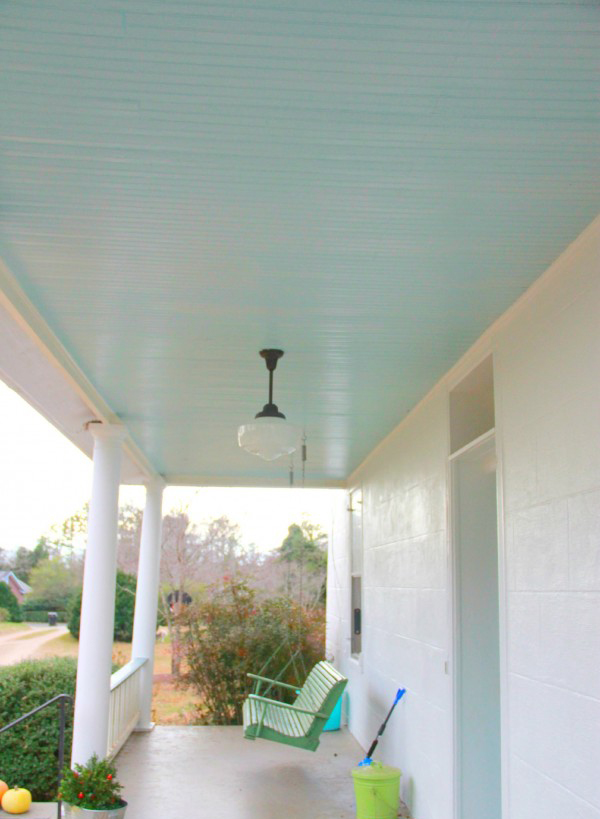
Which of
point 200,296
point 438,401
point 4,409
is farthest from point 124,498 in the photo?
point 200,296

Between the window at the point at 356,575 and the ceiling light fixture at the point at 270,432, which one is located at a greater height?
the ceiling light fixture at the point at 270,432

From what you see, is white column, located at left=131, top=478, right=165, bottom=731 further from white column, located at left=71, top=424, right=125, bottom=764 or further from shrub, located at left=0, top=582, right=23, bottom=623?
shrub, located at left=0, top=582, right=23, bottom=623

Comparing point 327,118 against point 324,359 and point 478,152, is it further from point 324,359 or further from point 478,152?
point 324,359

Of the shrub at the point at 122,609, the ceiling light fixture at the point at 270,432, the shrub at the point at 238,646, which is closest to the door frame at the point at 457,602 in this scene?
the ceiling light fixture at the point at 270,432

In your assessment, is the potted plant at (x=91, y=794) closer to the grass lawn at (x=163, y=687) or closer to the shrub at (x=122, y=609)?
the grass lawn at (x=163, y=687)

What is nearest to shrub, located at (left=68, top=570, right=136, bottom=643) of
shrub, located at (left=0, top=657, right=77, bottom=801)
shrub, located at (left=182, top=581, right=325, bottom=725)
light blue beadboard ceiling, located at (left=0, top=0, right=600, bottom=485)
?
shrub, located at (left=182, top=581, right=325, bottom=725)

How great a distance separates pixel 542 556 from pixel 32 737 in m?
5.09

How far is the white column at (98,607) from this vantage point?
5.39 metres

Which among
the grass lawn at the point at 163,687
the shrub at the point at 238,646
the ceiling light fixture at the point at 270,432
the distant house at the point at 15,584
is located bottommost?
the grass lawn at the point at 163,687

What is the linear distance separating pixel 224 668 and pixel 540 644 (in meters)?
6.98

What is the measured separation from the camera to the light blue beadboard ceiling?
5.81 feet

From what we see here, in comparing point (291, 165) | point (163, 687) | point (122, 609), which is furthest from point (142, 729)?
point (291, 165)

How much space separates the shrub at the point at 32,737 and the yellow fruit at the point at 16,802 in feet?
3.64

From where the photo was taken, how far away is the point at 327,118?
2.09m
